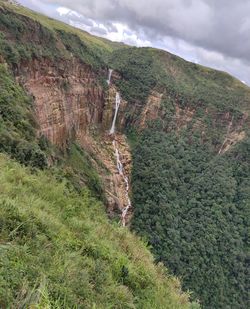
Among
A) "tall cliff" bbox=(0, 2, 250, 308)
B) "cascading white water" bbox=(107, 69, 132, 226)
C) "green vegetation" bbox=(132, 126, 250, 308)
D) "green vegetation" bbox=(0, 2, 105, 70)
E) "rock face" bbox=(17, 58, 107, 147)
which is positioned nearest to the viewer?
"green vegetation" bbox=(0, 2, 105, 70)

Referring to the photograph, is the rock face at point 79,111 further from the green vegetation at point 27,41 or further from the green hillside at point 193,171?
the green hillside at point 193,171

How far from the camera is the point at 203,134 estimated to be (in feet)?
185

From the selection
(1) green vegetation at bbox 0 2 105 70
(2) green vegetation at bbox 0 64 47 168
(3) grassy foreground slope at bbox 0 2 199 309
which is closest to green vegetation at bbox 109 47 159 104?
(1) green vegetation at bbox 0 2 105 70

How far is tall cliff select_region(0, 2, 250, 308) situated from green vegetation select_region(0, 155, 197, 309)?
12.7m

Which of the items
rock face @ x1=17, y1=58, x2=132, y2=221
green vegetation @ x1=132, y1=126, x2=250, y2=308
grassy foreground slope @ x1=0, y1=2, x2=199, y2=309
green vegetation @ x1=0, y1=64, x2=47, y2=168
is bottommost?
green vegetation @ x1=132, y1=126, x2=250, y2=308

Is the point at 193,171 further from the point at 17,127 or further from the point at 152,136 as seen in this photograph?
the point at 17,127

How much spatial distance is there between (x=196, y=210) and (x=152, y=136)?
1489cm

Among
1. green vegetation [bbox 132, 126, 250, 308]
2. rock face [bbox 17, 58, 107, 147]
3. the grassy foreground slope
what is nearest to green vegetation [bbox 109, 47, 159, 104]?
green vegetation [bbox 132, 126, 250, 308]

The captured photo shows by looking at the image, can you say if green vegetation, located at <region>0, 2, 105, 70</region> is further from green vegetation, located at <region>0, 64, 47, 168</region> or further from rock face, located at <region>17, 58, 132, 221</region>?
green vegetation, located at <region>0, 64, 47, 168</region>

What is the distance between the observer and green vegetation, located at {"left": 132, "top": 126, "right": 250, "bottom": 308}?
38438 mm

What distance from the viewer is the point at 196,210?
1801 inches

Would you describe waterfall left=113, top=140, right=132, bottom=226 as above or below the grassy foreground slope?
below

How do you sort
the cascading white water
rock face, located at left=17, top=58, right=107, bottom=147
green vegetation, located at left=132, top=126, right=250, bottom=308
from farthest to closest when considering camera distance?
1. the cascading white water
2. green vegetation, located at left=132, top=126, right=250, bottom=308
3. rock face, located at left=17, top=58, right=107, bottom=147

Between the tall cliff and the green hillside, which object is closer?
the tall cliff
